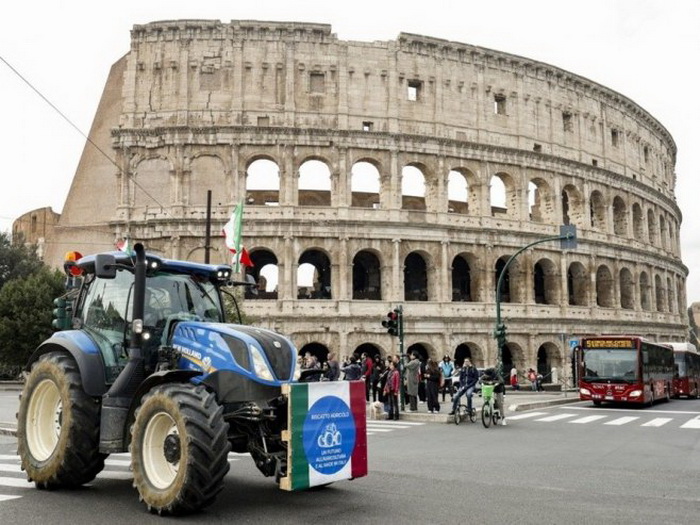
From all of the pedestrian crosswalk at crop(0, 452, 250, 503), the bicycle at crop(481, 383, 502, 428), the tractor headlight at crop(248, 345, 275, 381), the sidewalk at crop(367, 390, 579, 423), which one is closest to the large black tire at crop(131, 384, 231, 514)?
the tractor headlight at crop(248, 345, 275, 381)

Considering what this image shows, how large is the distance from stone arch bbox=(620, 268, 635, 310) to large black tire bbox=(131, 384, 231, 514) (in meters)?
40.2

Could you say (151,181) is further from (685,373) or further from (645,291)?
(645,291)

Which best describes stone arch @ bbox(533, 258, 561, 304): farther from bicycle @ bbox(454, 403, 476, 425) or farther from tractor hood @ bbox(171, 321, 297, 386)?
tractor hood @ bbox(171, 321, 297, 386)

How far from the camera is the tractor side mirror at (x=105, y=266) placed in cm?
651

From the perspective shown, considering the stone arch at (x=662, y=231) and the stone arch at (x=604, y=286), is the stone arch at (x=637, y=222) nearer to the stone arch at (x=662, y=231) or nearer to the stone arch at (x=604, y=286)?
the stone arch at (x=662, y=231)

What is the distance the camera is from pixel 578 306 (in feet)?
124

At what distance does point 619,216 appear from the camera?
43000 millimetres

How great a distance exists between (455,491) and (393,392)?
10.1 metres

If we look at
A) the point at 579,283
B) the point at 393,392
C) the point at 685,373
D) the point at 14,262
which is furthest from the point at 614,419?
the point at 14,262

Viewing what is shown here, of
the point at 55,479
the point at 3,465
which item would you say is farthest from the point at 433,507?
the point at 3,465

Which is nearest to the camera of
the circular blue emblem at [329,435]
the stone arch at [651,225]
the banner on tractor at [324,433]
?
the banner on tractor at [324,433]

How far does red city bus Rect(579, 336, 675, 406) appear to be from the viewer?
22.6 meters

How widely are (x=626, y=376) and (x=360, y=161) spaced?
16708 millimetres

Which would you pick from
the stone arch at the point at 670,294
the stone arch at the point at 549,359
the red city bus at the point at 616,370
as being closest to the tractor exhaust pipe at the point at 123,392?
the red city bus at the point at 616,370
